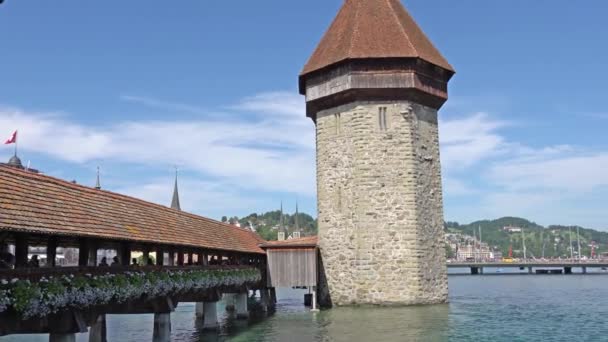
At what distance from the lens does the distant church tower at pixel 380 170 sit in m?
21.6

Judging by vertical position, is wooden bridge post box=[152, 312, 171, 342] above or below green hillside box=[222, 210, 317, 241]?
below

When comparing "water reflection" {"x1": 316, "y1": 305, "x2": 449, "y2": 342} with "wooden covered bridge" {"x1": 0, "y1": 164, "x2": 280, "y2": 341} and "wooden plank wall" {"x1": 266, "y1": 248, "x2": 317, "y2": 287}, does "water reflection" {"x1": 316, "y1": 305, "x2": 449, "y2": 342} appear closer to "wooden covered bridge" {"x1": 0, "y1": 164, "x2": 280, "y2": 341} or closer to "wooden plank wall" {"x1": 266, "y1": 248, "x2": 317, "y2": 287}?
"wooden plank wall" {"x1": 266, "y1": 248, "x2": 317, "y2": 287}

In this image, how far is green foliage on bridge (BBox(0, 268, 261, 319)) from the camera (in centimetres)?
813

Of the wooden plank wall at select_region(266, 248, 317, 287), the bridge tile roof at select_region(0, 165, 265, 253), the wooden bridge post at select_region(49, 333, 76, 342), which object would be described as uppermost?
the bridge tile roof at select_region(0, 165, 265, 253)

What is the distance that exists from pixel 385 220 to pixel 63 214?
43.8 feet

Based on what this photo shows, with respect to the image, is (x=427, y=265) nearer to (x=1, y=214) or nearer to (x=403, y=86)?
(x=403, y=86)

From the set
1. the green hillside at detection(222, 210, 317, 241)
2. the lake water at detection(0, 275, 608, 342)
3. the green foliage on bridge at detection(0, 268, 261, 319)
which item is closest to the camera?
the green foliage on bridge at detection(0, 268, 261, 319)

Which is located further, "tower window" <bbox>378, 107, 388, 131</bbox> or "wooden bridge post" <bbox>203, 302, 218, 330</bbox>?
"tower window" <bbox>378, 107, 388, 131</bbox>

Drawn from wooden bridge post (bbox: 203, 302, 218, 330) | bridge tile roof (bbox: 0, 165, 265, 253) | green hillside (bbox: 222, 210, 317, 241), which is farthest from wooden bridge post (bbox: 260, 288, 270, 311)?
green hillside (bbox: 222, 210, 317, 241)

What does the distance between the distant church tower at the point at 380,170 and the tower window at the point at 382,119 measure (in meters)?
0.04

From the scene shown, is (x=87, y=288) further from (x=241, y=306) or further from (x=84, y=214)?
(x=241, y=306)

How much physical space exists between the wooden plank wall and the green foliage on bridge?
23.5ft

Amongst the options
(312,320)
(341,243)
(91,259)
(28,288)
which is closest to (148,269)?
(91,259)

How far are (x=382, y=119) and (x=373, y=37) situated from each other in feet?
10.9
